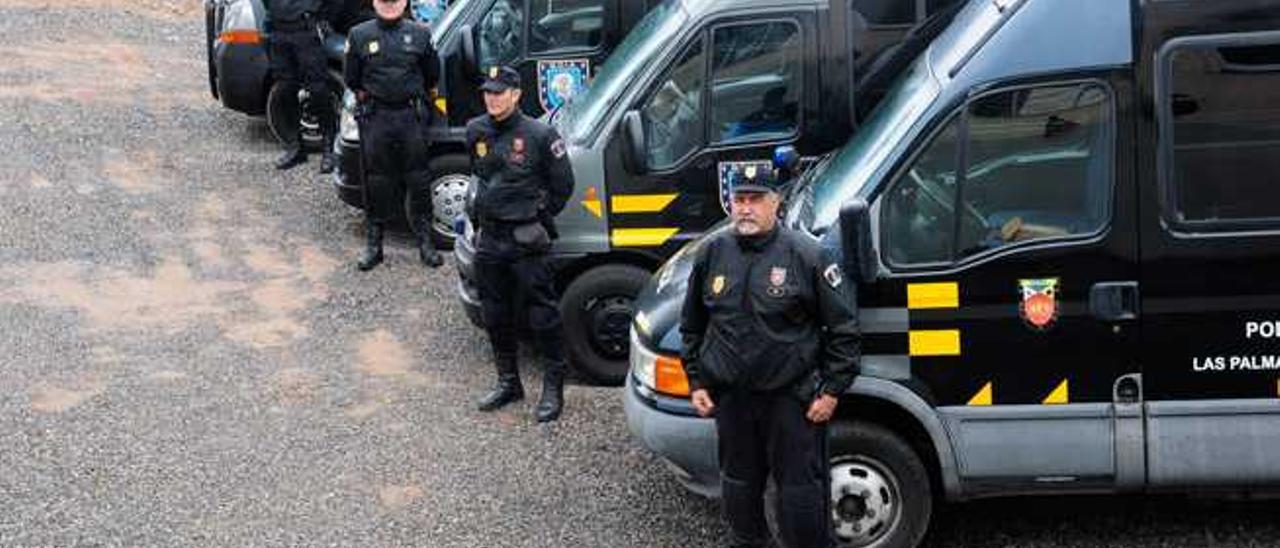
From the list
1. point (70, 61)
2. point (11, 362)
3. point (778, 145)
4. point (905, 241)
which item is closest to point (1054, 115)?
point (905, 241)

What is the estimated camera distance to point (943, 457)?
7.18 metres

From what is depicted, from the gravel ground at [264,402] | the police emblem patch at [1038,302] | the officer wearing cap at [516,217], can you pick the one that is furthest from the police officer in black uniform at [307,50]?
the police emblem patch at [1038,302]

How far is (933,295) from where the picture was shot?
7.06 m

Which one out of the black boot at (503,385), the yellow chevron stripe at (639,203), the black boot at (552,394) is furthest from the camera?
the yellow chevron stripe at (639,203)

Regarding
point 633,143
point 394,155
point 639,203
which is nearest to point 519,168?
point 633,143

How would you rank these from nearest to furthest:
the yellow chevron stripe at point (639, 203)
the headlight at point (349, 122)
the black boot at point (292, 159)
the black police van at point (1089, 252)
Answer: the black police van at point (1089, 252) < the yellow chevron stripe at point (639, 203) < the headlight at point (349, 122) < the black boot at point (292, 159)

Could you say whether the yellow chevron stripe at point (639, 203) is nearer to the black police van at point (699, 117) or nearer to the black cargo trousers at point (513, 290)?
the black police van at point (699, 117)

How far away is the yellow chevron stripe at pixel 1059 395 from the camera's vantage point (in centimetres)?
709

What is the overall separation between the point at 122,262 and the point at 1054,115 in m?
6.98

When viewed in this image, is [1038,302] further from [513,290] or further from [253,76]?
[253,76]

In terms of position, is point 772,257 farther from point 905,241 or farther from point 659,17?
point 659,17

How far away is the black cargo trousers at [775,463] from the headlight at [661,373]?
39 centimetres

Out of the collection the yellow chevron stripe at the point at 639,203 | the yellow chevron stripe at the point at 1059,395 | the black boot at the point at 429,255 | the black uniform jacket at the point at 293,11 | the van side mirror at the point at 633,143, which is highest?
the black uniform jacket at the point at 293,11

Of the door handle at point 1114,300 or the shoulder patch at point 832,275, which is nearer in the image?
the shoulder patch at point 832,275
